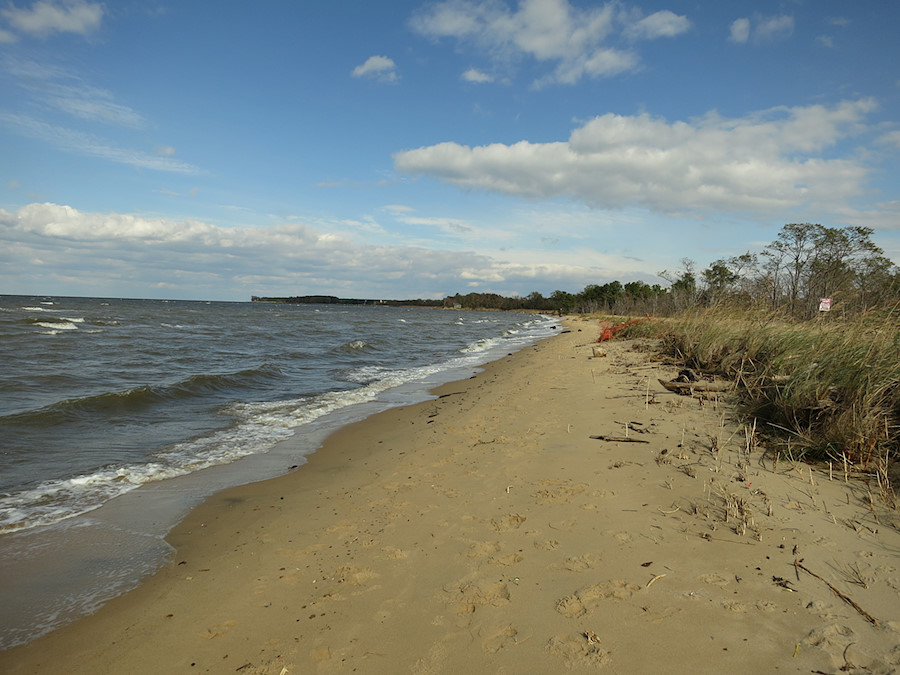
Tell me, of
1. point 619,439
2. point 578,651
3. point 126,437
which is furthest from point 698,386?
point 126,437

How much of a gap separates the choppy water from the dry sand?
0.56 meters

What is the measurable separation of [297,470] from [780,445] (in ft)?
19.3

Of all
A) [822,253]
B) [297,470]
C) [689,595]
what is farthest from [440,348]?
[822,253]

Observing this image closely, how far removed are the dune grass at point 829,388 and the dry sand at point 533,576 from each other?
379mm

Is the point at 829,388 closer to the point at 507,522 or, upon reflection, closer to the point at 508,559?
the point at 507,522

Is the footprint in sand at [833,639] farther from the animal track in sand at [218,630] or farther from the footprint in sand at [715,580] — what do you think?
the animal track in sand at [218,630]

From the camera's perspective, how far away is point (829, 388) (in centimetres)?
496

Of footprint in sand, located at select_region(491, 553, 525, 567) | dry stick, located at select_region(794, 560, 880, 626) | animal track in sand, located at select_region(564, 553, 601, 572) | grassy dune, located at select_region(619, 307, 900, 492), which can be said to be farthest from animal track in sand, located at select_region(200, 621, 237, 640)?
grassy dune, located at select_region(619, 307, 900, 492)

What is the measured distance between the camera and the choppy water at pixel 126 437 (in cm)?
391

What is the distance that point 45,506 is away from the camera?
505cm

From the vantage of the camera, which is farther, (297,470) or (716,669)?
(297,470)

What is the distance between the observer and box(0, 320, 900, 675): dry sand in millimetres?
2502

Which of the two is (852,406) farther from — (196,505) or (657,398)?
(196,505)

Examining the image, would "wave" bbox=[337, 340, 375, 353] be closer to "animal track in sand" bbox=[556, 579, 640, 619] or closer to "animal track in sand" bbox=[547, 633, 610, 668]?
"animal track in sand" bbox=[556, 579, 640, 619]
